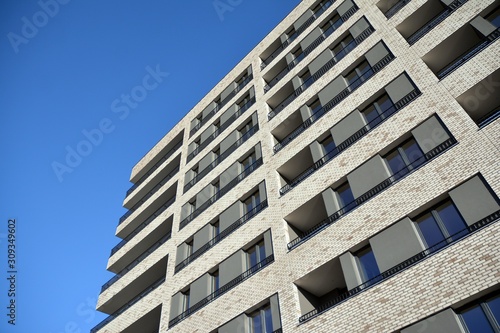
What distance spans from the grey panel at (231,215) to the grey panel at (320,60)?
30.4ft

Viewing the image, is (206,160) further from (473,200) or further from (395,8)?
(473,200)

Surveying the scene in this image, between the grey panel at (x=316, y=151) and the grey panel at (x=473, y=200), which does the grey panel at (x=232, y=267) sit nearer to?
the grey panel at (x=316, y=151)

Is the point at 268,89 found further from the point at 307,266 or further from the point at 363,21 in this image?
the point at 307,266

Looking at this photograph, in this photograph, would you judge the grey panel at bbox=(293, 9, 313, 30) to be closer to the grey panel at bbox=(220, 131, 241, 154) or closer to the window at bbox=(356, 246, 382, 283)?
the grey panel at bbox=(220, 131, 241, 154)

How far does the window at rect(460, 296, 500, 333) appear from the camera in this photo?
9.60 metres

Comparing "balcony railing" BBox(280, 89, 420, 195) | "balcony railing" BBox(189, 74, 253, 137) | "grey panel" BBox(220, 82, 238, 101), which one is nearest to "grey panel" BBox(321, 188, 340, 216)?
"balcony railing" BBox(280, 89, 420, 195)

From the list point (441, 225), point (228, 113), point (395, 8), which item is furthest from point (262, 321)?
point (395, 8)

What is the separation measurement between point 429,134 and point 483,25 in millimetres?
5547

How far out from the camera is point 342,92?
64.1 ft

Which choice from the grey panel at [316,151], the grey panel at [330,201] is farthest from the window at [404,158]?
the grey panel at [316,151]

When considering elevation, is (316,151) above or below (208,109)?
below

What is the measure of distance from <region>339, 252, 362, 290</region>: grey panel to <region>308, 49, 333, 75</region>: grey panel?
12760 millimetres

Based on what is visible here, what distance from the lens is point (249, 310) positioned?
15578 millimetres

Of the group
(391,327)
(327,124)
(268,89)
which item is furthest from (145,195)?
(391,327)
